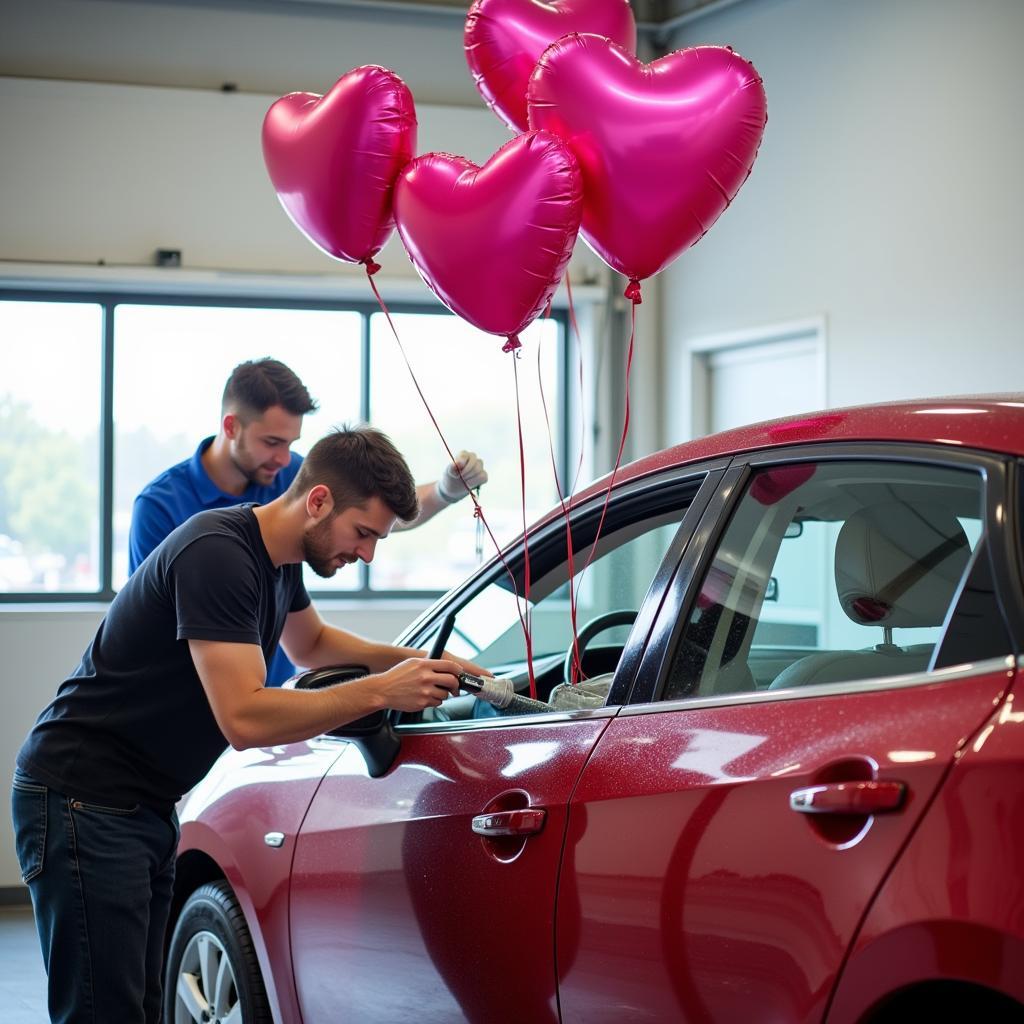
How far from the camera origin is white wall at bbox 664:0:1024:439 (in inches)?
187

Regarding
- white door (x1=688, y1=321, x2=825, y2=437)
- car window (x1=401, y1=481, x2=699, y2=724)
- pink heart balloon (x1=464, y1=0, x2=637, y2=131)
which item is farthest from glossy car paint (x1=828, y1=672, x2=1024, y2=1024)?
white door (x1=688, y1=321, x2=825, y2=437)

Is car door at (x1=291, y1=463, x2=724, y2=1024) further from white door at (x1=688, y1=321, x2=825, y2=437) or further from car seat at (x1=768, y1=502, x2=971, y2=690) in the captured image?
white door at (x1=688, y1=321, x2=825, y2=437)

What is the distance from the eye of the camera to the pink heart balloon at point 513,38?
262 centimetres

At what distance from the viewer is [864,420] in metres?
1.78

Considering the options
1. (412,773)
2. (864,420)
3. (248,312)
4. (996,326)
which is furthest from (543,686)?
(248,312)

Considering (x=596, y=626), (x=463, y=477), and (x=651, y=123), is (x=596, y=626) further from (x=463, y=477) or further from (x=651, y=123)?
(x=651, y=123)

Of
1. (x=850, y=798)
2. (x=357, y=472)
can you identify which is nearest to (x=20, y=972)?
(x=357, y=472)

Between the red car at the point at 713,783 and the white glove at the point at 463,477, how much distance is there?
82cm

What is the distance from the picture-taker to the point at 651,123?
223 centimetres

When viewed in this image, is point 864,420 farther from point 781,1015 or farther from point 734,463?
point 781,1015

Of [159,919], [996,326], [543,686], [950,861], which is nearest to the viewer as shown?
[950,861]

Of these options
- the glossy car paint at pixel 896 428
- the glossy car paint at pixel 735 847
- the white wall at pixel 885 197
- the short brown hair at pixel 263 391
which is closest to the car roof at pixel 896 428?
the glossy car paint at pixel 896 428

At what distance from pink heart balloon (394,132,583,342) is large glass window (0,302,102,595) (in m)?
4.04

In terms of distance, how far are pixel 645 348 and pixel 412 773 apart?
15.2 ft
